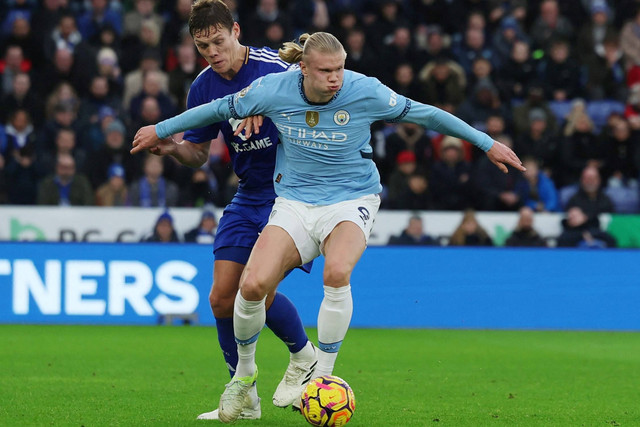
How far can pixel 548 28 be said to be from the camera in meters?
16.9

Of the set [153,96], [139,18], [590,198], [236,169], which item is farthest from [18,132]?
[236,169]

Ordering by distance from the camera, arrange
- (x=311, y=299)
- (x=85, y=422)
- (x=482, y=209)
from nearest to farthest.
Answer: (x=85, y=422) → (x=311, y=299) → (x=482, y=209)

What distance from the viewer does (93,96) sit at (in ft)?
49.7

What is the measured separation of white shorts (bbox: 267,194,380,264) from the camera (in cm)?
609

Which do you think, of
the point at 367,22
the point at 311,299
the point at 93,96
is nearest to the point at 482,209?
the point at 311,299

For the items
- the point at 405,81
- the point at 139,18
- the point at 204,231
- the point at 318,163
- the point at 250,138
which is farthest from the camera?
the point at 139,18

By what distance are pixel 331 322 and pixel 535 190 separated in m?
8.90

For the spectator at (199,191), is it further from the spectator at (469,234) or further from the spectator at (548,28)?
the spectator at (548,28)

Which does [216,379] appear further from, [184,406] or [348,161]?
[348,161]

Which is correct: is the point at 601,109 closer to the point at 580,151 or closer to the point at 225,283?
the point at 580,151

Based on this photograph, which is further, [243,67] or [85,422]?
[243,67]

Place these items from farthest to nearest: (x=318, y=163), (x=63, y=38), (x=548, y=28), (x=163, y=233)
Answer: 1. (x=548, y=28)
2. (x=63, y=38)
3. (x=163, y=233)
4. (x=318, y=163)

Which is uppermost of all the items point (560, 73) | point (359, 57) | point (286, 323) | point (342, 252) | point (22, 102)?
point (359, 57)

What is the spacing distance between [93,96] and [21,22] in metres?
1.57
